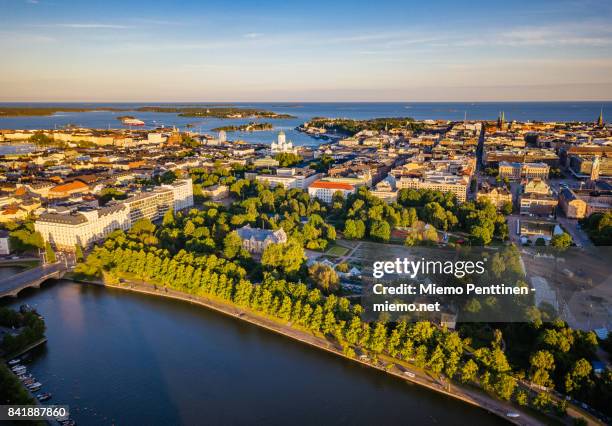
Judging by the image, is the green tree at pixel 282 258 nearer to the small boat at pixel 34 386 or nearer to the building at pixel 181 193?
the small boat at pixel 34 386

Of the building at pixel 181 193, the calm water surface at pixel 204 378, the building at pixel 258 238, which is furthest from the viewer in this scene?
the building at pixel 181 193

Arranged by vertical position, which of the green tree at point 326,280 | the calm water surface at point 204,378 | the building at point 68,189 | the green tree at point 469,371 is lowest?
the calm water surface at point 204,378

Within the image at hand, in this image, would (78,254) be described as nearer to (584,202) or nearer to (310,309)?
(310,309)

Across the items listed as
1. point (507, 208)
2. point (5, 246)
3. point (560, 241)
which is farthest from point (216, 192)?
point (560, 241)

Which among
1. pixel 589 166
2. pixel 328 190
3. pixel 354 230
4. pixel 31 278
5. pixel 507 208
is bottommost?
pixel 31 278

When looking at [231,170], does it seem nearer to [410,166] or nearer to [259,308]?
[410,166]

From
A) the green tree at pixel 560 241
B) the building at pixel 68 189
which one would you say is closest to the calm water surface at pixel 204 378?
the green tree at pixel 560 241

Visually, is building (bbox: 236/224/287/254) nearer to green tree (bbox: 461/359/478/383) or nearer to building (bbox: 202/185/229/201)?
green tree (bbox: 461/359/478/383)

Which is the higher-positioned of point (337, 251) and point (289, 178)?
point (289, 178)
